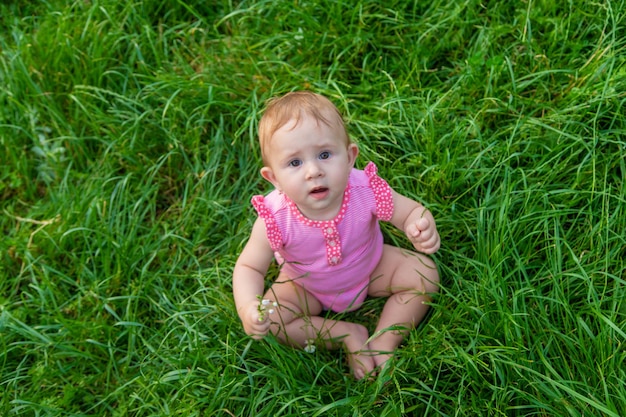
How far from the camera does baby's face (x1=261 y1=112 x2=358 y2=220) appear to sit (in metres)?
→ 2.19

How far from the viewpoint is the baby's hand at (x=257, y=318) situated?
2324mm

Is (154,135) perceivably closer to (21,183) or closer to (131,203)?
(131,203)

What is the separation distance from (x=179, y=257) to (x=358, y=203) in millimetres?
941

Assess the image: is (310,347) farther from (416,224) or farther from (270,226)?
(416,224)

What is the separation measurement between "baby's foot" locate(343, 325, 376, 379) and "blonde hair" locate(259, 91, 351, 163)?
77 centimetres

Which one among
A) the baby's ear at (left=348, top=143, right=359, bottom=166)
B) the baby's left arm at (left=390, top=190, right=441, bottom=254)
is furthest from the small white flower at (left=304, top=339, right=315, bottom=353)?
the baby's ear at (left=348, top=143, right=359, bottom=166)

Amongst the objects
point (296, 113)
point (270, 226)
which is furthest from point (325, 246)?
point (296, 113)

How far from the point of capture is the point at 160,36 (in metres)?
3.57

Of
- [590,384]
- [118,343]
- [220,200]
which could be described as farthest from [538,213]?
[118,343]

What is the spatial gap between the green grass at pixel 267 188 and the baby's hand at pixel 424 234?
23 cm

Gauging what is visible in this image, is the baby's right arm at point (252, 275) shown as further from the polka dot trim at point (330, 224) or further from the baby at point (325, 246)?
the polka dot trim at point (330, 224)

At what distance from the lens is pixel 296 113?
221 cm

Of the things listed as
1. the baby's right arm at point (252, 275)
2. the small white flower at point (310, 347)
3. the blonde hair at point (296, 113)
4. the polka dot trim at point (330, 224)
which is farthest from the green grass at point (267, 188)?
the blonde hair at point (296, 113)

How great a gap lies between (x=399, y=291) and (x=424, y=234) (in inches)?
14.0
